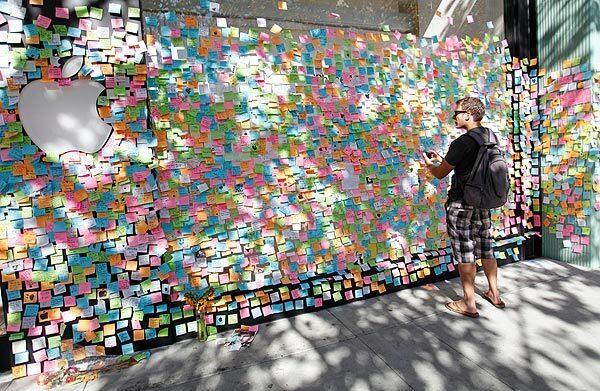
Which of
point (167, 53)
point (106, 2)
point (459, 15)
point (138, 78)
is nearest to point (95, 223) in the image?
point (138, 78)

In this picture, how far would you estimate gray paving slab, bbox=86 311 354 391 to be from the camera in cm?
261

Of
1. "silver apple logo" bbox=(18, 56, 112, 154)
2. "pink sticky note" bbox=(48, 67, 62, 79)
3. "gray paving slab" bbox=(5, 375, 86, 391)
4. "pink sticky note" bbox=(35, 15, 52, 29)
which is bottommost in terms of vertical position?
"gray paving slab" bbox=(5, 375, 86, 391)

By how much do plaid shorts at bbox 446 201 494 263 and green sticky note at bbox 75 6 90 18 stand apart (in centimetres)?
331

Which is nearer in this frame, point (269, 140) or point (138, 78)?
point (138, 78)

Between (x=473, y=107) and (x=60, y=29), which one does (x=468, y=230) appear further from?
(x=60, y=29)

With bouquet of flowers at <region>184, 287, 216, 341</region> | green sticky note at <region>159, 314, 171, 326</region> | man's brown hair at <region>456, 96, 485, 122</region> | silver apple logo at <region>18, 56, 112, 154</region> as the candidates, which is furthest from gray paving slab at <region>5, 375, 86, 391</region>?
man's brown hair at <region>456, 96, 485, 122</region>

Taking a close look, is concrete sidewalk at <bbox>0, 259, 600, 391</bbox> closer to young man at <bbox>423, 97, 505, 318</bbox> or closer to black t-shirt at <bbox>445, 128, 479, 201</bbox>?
young man at <bbox>423, 97, 505, 318</bbox>

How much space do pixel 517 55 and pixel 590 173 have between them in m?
1.63

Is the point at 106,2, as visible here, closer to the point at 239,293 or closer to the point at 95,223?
the point at 95,223

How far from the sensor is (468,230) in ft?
10.6

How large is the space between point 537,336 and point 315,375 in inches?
70.5

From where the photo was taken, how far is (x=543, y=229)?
4.62 m

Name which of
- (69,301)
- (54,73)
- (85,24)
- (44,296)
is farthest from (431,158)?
(44,296)

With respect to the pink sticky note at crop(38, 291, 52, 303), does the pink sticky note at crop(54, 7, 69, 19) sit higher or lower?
higher
